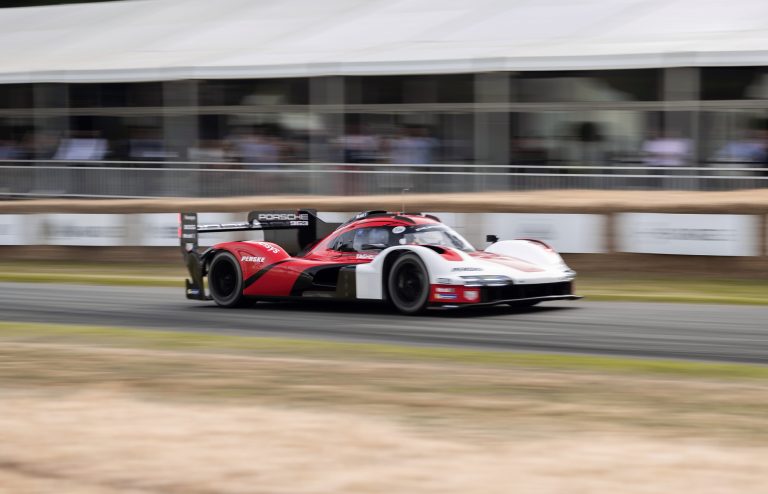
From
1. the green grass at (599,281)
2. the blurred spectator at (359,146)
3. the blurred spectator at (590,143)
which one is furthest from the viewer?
the blurred spectator at (359,146)

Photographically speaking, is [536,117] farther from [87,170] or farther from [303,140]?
[87,170]

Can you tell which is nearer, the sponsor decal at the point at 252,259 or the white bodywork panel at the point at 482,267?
the white bodywork panel at the point at 482,267

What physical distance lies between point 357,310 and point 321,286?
47 centimetres

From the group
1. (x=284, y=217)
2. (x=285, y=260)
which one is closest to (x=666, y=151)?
(x=284, y=217)

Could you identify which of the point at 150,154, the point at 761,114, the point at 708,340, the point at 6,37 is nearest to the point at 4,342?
the point at 708,340

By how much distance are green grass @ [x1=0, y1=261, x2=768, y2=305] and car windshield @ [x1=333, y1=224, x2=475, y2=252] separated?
2.17 meters

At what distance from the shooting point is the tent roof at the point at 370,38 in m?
21.0

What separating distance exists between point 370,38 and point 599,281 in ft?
37.4

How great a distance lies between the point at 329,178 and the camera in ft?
68.7

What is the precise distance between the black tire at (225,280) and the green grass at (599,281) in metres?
3.21

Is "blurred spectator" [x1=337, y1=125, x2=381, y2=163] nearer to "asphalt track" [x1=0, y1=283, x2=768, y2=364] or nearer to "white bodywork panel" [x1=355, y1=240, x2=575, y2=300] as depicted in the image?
"asphalt track" [x1=0, y1=283, x2=768, y2=364]

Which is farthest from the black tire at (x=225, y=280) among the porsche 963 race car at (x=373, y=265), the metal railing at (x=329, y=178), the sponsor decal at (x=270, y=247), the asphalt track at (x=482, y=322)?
the metal railing at (x=329, y=178)

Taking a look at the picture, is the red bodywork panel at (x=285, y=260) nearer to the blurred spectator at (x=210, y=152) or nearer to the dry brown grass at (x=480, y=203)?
the dry brown grass at (x=480, y=203)

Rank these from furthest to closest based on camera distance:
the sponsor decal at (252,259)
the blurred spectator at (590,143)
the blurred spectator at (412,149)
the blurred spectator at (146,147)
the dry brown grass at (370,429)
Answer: the blurred spectator at (146,147) → the blurred spectator at (412,149) → the blurred spectator at (590,143) → the sponsor decal at (252,259) → the dry brown grass at (370,429)
